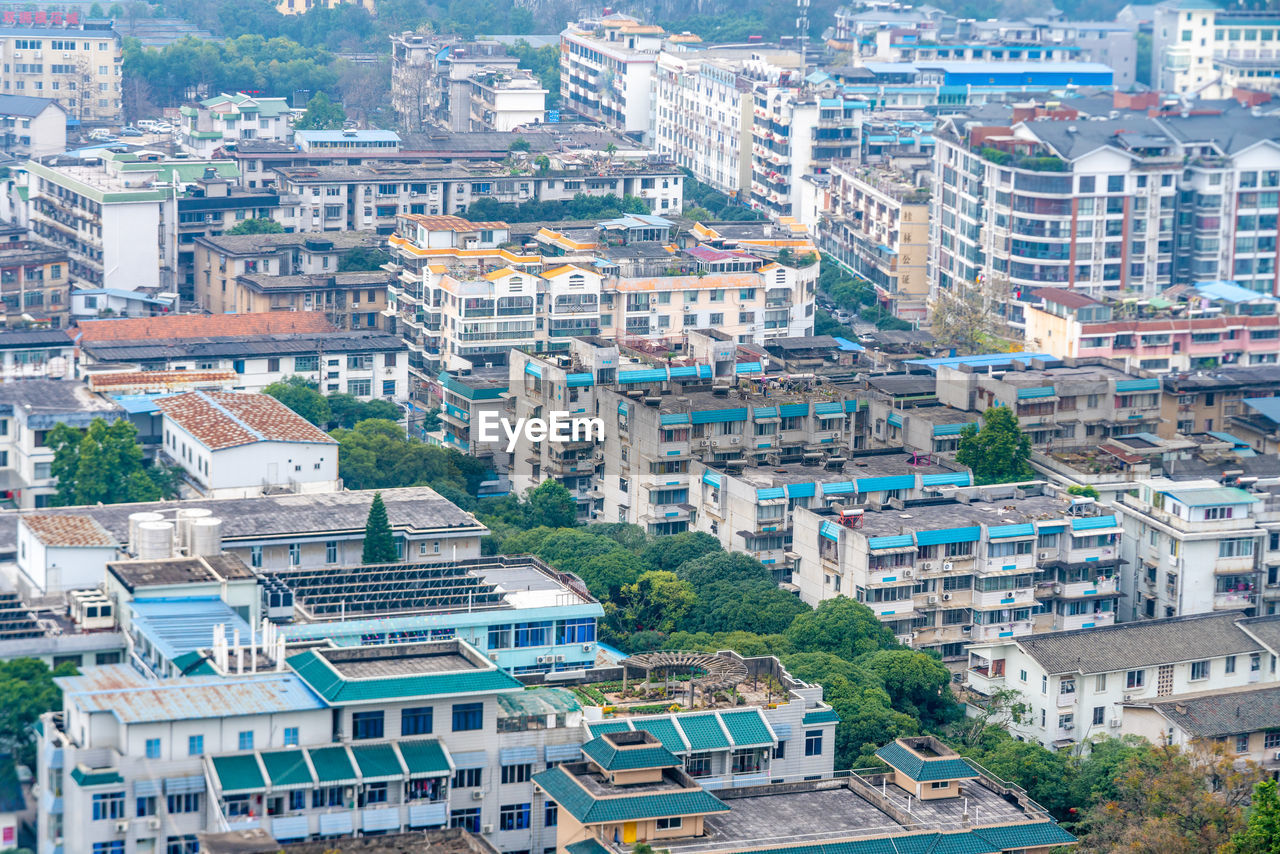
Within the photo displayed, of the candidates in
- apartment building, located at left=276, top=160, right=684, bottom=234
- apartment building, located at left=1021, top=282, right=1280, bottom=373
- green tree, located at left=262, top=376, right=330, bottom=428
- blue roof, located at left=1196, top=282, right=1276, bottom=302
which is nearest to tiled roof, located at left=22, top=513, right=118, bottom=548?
green tree, located at left=262, top=376, right=330, bottom=428

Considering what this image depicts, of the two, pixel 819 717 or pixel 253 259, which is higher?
pixel 253 259

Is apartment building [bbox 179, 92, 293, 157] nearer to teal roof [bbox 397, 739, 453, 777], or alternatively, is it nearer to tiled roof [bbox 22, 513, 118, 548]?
tiled roof [bbox 22, 513, 118, 548]

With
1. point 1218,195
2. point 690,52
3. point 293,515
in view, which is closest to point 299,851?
point 293,515

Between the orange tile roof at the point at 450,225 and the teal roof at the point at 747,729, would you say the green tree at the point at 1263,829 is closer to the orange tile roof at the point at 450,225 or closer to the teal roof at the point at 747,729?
the teal roof at the point at 747,729

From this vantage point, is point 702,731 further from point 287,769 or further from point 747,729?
point 287,769

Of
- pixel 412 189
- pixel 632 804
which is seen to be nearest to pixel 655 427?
pixel 632 804

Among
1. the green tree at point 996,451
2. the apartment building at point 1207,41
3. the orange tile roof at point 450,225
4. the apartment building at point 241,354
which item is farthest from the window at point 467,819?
the apartment building at point 1207,41

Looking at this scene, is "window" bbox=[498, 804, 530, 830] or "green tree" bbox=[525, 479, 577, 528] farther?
"green tree" bbox=[525, 479, 577, 528]

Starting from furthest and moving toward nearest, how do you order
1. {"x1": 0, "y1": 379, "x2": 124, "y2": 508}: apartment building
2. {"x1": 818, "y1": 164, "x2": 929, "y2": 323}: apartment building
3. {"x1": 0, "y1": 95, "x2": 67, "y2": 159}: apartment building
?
{"x1": 0, "y1": 95, "x2": 67, "y2": 159}: apartment building, {"x1": 818, "y1": 164, "x2": 929, "y2": 323}: apartment building, {"x1": 0, "y1": 379, "x2": 124, "y2": 508}: apartment building
